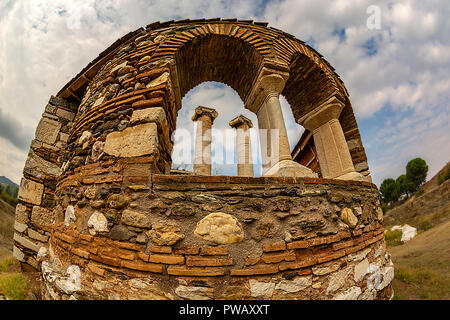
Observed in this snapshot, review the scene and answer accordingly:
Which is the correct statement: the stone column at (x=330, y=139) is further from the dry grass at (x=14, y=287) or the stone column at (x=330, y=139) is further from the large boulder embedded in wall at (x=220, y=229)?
the dry grass at (x=14, y=287)

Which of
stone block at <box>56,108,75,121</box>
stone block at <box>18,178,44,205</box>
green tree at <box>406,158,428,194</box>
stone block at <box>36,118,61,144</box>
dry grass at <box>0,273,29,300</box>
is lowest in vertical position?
dry grass at <box>0,273,29,300</box>

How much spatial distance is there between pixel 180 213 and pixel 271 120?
6.48 feet

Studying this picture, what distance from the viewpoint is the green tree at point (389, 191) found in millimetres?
24039

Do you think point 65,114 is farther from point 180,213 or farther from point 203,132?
point 203,132

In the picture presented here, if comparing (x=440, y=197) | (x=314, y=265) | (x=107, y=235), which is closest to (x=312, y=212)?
(x=314, y=265)

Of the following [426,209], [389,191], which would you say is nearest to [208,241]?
[426,209]

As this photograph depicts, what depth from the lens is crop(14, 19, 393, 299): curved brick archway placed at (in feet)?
4.79

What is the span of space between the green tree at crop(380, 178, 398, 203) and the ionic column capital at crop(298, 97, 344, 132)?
29266mm

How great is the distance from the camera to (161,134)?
2.07 m

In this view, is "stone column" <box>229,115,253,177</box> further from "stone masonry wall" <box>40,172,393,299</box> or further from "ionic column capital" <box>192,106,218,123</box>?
"stone masonry wall" <box>40,172,393,299</box>

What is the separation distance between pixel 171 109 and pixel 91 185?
129 centimetres

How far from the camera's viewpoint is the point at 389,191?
80.5 ft

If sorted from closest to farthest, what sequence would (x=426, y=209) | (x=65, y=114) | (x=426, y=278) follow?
(x=426, y=278) → (x=65, y=114) → (x=426, y=209)

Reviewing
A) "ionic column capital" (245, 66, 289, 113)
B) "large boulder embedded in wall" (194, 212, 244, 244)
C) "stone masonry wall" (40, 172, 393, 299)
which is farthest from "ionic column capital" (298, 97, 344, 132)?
"large boulder embedded in wall" (194, 212, 244, 244)
